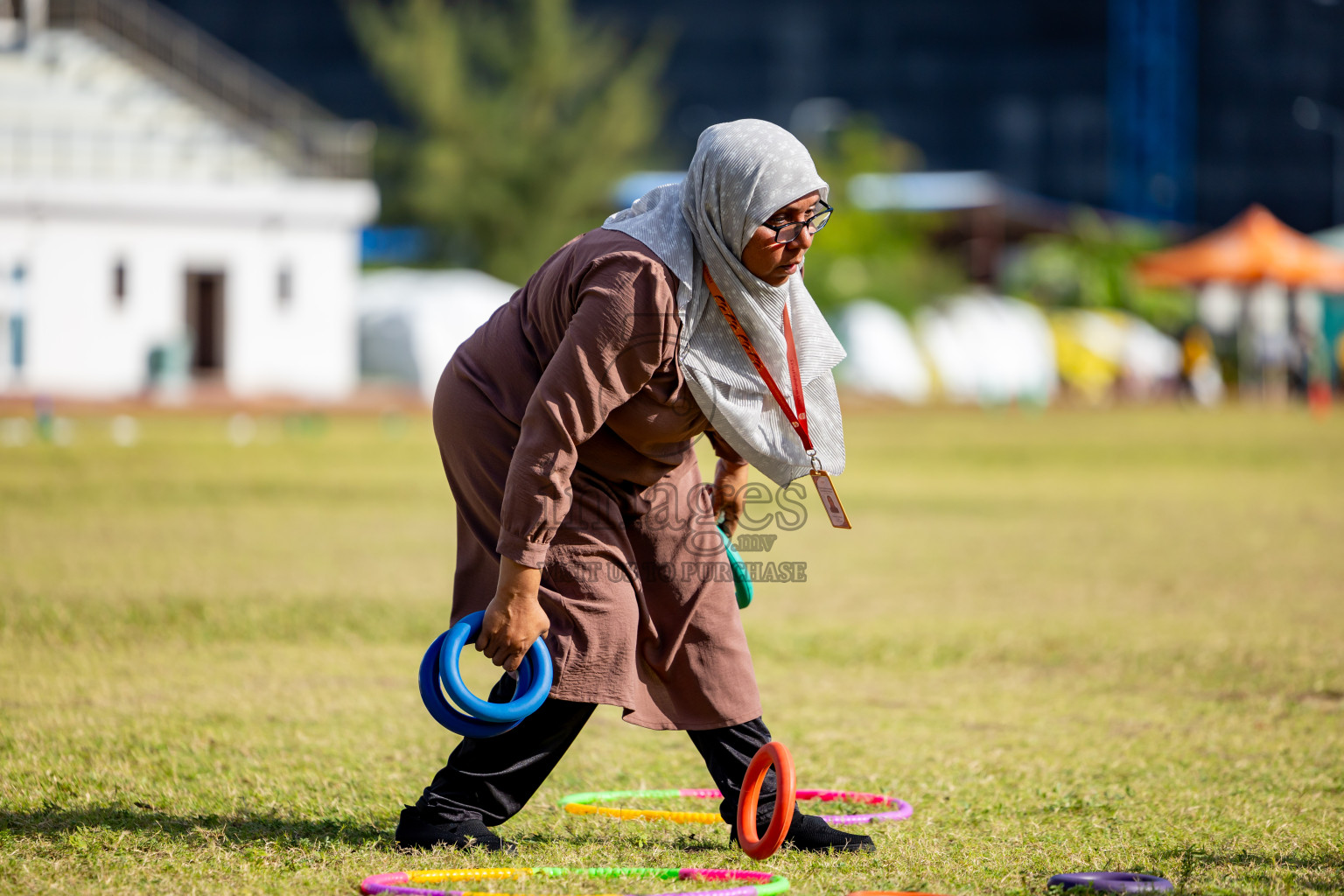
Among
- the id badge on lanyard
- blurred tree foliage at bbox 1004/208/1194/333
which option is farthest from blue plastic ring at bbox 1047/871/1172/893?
blurred tree foliage at bbox 1004/208/1194/333

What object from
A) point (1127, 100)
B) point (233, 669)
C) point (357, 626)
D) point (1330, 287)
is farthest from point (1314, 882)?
point (1127, 100)

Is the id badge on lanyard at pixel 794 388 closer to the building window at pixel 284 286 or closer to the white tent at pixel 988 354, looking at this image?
the building window at pixel 284 286

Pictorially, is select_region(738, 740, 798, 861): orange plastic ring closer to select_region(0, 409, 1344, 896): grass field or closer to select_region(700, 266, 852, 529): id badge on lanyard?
select_region(0, 409, 1344, 896): grass field

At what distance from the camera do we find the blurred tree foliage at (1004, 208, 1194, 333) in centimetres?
4312

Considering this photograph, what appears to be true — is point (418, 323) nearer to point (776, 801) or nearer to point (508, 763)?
point (508, 763)

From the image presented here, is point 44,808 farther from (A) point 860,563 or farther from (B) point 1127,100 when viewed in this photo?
(B) point 1127,100

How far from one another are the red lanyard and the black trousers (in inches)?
27.4

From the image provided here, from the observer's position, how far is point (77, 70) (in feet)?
102

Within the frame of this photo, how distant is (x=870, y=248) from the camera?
1652 inches

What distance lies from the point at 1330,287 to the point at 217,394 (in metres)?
21.7

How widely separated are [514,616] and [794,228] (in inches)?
39.7

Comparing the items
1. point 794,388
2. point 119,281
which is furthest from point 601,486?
point 119,281

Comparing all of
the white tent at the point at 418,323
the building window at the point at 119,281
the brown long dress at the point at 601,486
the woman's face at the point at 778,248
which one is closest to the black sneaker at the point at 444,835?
the brown long dress at the point at 601,486

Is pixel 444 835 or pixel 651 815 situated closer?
pixel 444 835
